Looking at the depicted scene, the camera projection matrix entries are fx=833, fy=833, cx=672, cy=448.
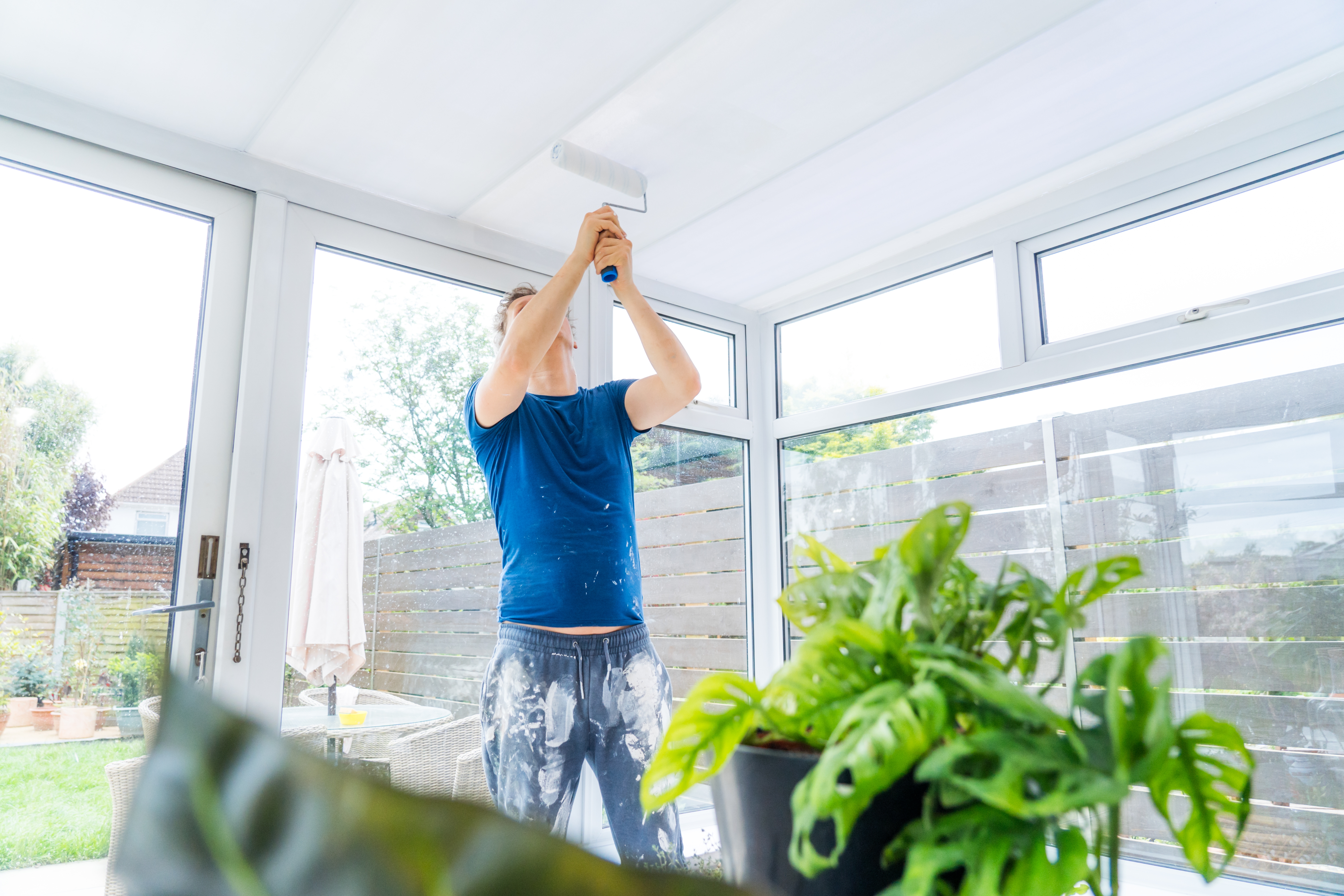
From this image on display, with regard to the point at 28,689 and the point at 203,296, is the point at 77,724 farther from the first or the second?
the point at 203,296

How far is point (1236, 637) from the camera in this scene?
7.28 ft

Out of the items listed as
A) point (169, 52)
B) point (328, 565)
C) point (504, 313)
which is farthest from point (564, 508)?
point (169, 52)

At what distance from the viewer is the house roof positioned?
6.93 feet

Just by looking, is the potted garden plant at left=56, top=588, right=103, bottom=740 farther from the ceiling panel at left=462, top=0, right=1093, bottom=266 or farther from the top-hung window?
the top-hung window

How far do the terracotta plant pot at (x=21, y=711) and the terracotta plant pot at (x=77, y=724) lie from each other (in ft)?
0.19

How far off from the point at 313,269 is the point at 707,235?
51.4 inches

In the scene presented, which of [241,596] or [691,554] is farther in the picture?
[691,554]

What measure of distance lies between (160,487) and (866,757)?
2296 mm

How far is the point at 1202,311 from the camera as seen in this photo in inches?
92.1

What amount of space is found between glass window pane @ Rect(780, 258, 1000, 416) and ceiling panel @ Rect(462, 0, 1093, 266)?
2.82 feet

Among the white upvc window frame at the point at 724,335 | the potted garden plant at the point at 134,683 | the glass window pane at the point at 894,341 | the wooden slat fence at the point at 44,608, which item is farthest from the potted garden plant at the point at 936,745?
the white upvc window frame at the point at 724,335

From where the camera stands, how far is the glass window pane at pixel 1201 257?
2.20 meters

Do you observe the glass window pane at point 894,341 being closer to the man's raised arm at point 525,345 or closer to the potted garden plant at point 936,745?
the man's raised arm at point 525,345

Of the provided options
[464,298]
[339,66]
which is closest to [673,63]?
[339,66]
